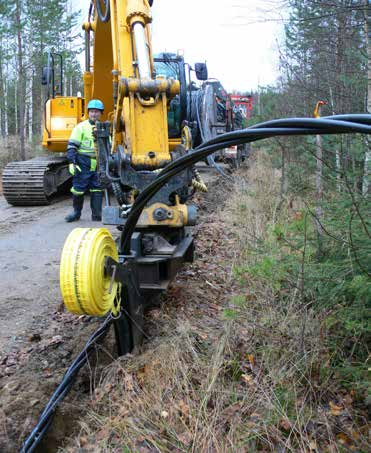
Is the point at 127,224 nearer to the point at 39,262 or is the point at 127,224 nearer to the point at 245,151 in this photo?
the point at 39,262

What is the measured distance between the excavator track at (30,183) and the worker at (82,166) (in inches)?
69.4

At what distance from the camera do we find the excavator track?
9.44 m

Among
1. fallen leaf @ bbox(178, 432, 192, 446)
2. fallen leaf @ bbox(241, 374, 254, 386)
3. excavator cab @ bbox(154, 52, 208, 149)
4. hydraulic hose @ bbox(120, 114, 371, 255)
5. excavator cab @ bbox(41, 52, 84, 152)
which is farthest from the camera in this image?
excavator cab @ bbox(41, 52, 84, 152)

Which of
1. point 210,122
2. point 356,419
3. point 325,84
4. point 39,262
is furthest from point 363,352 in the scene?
point 210,122

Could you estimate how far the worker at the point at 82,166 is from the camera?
782 centimetres

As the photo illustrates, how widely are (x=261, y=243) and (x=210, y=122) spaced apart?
22.0 feet

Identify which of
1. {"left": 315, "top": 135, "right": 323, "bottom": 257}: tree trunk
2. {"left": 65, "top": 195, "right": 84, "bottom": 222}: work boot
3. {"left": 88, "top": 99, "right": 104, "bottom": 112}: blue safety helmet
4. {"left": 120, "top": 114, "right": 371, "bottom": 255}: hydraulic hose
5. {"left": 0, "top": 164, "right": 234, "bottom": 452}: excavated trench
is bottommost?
{"left": 0, "top": 164, "right": 234, "bottom": 452}: excavated trench

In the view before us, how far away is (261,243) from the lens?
4.71 metres

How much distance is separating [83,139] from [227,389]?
5.99 meters

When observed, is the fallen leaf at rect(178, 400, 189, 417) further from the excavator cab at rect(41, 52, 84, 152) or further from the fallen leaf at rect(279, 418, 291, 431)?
the excavator cab at rect(41, 52, 84, 152)

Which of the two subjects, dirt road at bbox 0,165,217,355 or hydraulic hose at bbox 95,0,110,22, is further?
hydraulic hose at bbox 95,0,110,22

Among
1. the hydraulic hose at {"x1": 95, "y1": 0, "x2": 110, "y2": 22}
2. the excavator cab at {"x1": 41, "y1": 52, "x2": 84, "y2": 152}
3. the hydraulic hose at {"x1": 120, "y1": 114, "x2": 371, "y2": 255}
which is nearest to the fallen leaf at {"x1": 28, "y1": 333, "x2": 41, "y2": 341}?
the hydraulic hose at {"x1": 120, "y1": 114, "x2": 371, "y2": 255}

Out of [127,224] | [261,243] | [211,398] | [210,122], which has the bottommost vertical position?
[211,398]

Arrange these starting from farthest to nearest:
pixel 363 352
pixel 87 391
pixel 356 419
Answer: pixel 87 391 → pixel 363 352 → pixel 356 419
